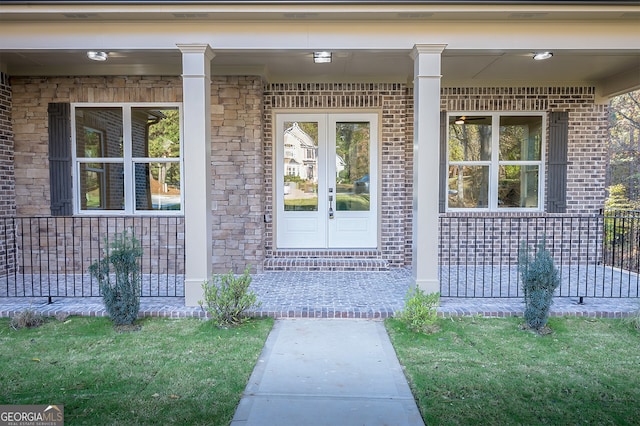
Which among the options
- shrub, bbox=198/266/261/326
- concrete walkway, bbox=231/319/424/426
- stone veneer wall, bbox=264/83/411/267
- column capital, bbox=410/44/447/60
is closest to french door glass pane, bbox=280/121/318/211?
stone veneer wall, bbox=264/83/411/267

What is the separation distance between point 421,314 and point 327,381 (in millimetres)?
1325

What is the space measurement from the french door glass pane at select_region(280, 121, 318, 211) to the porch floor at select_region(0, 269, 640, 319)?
175cm

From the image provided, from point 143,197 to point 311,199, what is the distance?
8.82ft

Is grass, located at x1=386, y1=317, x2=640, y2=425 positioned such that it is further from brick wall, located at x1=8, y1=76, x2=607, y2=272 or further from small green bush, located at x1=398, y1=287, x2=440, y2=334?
brick wall, located at x1=8, y1=76, x2=607, y2=272

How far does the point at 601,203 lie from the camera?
704 centimetres

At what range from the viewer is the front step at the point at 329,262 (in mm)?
6578

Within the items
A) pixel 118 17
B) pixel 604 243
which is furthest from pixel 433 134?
pixel 604 243

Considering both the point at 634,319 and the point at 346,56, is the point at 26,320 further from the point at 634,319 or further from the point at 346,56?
the point at 634,319

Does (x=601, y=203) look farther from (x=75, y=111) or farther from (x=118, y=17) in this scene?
(x=75, y=111)

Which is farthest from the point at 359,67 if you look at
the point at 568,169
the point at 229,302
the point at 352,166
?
the point at 568,169

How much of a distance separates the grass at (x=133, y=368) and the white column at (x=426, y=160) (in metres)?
1.85

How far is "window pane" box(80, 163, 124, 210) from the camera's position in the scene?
651 centimetres

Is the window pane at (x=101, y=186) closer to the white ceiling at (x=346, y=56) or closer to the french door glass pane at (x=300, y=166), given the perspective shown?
the white ceiling at (x=346, y=56)

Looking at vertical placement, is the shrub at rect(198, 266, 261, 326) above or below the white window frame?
below
